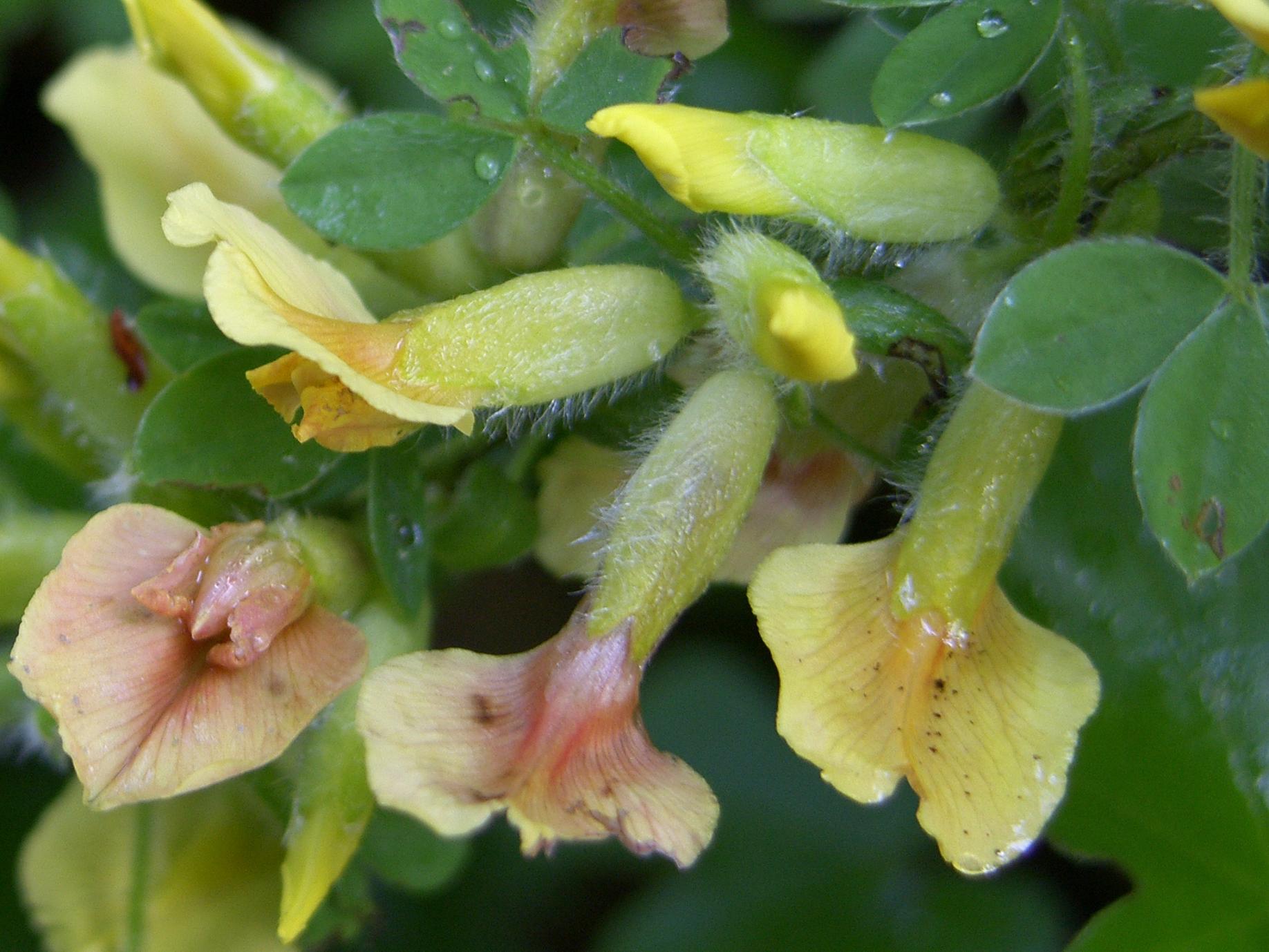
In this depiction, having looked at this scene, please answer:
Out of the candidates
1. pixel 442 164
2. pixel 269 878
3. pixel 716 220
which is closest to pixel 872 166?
pixel 716 220

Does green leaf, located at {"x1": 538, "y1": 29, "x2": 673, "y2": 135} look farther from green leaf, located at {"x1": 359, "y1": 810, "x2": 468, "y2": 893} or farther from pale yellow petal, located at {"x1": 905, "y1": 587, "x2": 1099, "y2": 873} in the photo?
green leaf, located at {"x1": 359, "y1": 810, "x2": 468, "y2": 893}

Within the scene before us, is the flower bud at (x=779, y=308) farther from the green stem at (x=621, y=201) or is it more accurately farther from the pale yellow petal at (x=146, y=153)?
the pale yellow petal at (x=146, y=153)

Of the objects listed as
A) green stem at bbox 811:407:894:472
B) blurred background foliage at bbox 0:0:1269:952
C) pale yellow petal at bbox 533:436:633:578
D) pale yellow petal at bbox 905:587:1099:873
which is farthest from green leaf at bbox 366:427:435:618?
pale yellow petal at bbox 905:587:1099:873

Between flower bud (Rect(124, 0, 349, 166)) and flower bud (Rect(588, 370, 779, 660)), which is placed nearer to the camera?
flower bud (Rect(588, 370, 779, 660))

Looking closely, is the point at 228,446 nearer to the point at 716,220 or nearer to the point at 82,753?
the point at 82,753

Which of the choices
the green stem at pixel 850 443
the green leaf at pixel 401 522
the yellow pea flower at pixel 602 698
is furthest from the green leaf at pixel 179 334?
the green stem at pixel 850 443
